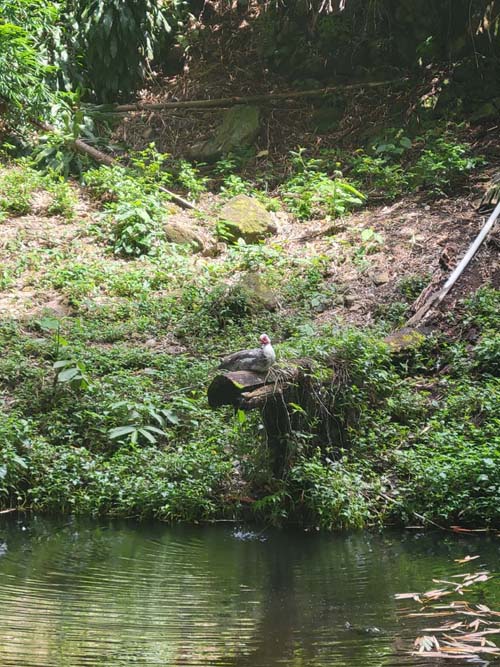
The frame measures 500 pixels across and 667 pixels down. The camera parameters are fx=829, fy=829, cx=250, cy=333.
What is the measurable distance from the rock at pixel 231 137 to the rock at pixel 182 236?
3047 mm

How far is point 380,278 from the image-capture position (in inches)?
416

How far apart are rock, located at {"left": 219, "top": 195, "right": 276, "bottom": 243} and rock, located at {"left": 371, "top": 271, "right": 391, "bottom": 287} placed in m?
2.35

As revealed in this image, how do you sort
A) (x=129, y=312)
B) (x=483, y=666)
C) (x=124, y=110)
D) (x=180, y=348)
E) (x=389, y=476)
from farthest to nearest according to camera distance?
1. (x=124, y=110)
2. (x=129, y=312)
3. (x=180, y=348)
4. (x=389, y=476)
5. (x=483, y=666)

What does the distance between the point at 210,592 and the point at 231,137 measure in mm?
11411

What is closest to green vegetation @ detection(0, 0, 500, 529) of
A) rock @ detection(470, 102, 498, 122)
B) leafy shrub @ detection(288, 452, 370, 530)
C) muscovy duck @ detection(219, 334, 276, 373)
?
leafy shrub @ detection(288, 452, 370, 530)

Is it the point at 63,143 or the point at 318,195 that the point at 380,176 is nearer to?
the point at 318,195

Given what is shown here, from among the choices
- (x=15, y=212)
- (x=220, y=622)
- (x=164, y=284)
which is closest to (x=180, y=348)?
(x=164, y=284)

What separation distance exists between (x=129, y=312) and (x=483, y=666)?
7.61 metres

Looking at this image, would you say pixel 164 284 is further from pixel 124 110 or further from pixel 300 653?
pixel 300 653

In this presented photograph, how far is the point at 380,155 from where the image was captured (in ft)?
44.7

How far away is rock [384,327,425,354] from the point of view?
337 inches

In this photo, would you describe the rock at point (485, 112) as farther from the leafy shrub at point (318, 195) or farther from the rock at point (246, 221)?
the rock at point (246, 221)

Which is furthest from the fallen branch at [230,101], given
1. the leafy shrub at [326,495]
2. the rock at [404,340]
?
Answer: the leafy shrub at [326,495]

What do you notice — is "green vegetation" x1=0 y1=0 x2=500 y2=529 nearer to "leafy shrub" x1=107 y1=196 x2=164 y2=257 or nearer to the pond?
"leafy shrub" x1=107 y1=196 x2=164 y2=257
